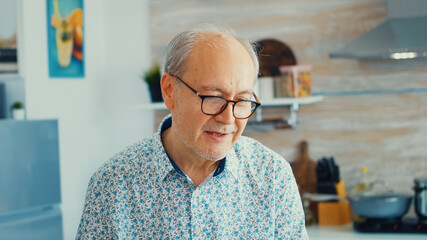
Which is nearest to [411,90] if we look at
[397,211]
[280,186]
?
[397,211]

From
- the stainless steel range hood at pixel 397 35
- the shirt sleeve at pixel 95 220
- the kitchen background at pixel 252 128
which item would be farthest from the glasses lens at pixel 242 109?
the kitchen background at pixel 252 128

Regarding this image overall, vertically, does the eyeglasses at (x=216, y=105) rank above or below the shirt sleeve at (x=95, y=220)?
above

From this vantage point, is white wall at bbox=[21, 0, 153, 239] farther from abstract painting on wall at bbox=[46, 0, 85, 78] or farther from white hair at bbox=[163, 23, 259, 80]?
white hair at bbox=[163, 23, 259, 80]

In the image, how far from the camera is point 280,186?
5.20 ft

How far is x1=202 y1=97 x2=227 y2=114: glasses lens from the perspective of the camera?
1367 millimetres

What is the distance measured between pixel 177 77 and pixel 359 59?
6.97 feet

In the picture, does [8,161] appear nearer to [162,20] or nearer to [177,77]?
[162,20]

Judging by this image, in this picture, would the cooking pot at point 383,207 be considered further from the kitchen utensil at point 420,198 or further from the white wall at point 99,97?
the white wall at point 99,97

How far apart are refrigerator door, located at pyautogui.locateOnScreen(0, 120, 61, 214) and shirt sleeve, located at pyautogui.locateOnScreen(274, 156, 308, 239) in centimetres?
176

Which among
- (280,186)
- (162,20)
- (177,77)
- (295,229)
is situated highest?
(162,20)

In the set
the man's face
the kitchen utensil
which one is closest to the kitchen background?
the kitchen utensil

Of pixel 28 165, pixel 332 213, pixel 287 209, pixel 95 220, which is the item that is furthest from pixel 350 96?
pixel 95 220

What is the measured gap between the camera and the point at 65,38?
11.2 ft

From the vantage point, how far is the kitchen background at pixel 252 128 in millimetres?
3275
